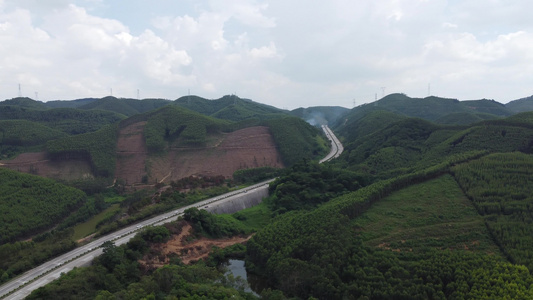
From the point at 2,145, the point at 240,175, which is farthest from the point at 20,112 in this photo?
the point at 240,175

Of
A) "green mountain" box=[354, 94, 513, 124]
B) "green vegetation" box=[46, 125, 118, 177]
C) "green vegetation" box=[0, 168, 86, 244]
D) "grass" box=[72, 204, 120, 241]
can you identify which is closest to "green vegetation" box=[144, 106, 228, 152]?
"green vegetation" box=[46, 125, 118, 177]

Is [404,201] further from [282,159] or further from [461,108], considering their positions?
[461,108]

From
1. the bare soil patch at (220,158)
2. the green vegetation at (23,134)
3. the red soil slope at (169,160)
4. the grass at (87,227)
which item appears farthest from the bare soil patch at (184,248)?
the green vegetation at (23,134)

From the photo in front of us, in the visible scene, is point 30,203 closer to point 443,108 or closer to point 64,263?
point 64,263

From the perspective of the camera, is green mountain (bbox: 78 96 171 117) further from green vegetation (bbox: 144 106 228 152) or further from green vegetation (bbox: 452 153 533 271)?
green vegetation (bbox: 452 153 533 271)

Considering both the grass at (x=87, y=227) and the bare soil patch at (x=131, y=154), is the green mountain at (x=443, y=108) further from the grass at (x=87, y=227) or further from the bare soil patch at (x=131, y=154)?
the grass at (x=87, y=227)

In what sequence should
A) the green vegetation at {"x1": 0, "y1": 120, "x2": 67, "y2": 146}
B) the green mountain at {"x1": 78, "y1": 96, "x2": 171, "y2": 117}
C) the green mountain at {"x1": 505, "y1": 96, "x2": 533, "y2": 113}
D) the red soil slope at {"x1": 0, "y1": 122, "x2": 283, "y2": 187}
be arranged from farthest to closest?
1. the green mountain at {"x1": 78, "y1": 96, "x2": 171, "y2": 117}
2. the green mountain at {"x1": 505, "y1": 96, "x2": 533, "y2": 113}
3. the green vegetation at {"x1": 0, "y1": 120, "x2": 67, "y2": 146}
4. the red soil slope at {"x1": 0, "y1": 122, "x2": 283, "y2": 187}
